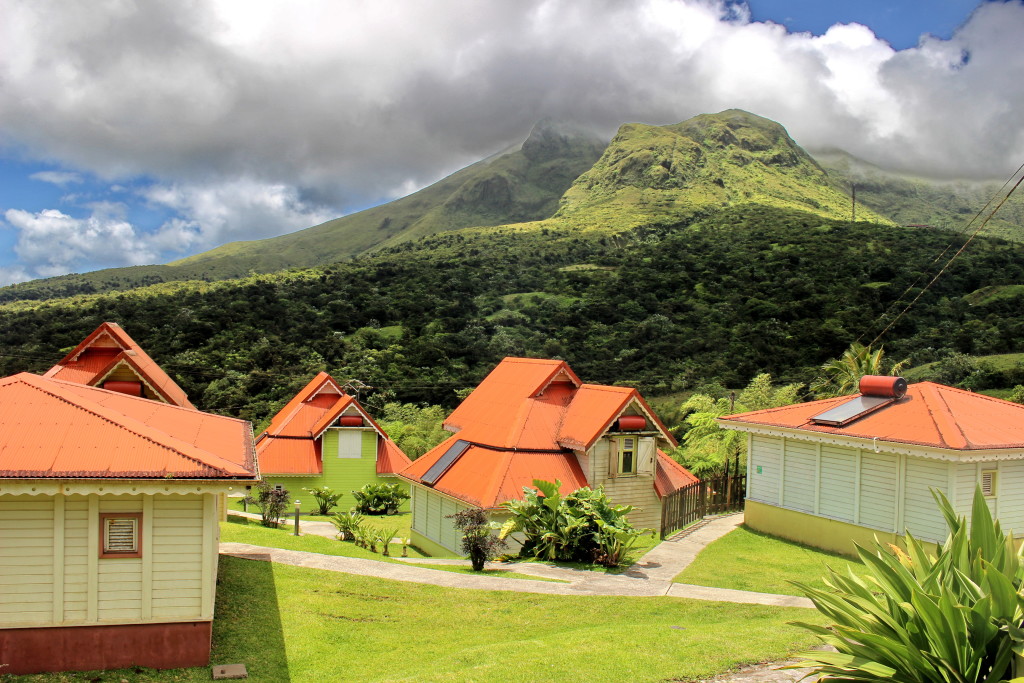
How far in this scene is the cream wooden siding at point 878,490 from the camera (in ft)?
58.0

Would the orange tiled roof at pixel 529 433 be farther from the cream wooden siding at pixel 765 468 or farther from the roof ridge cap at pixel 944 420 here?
the roof ridge cap at pixel 944 420

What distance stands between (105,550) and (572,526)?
33.2 ft

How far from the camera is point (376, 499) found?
103ft

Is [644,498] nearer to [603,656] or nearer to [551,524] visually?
[551,524]

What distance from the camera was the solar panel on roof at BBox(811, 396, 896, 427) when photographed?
1903cm

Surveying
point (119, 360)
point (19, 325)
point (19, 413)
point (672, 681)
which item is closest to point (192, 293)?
point (19, 325)

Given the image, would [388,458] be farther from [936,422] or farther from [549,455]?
[936,422]

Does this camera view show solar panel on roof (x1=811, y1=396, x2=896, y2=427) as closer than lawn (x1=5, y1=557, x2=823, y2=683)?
No

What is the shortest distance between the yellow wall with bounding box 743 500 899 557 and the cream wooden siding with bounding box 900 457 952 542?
2.00 ft

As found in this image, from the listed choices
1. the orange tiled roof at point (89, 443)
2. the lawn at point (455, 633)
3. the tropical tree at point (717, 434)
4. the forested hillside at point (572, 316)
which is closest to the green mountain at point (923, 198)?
the forested hillside at point (572, 316)

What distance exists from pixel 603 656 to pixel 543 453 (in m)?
11.9

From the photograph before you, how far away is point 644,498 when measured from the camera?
2241 cm

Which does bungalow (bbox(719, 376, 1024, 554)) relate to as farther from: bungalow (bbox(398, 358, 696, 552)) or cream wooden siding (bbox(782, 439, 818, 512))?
bungalow (bbox(398, 358, 696, 552))

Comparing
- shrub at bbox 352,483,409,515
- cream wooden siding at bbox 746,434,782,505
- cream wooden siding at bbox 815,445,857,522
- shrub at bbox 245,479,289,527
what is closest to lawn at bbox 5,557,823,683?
cream wooden siding at bbox 815,445,857,522
